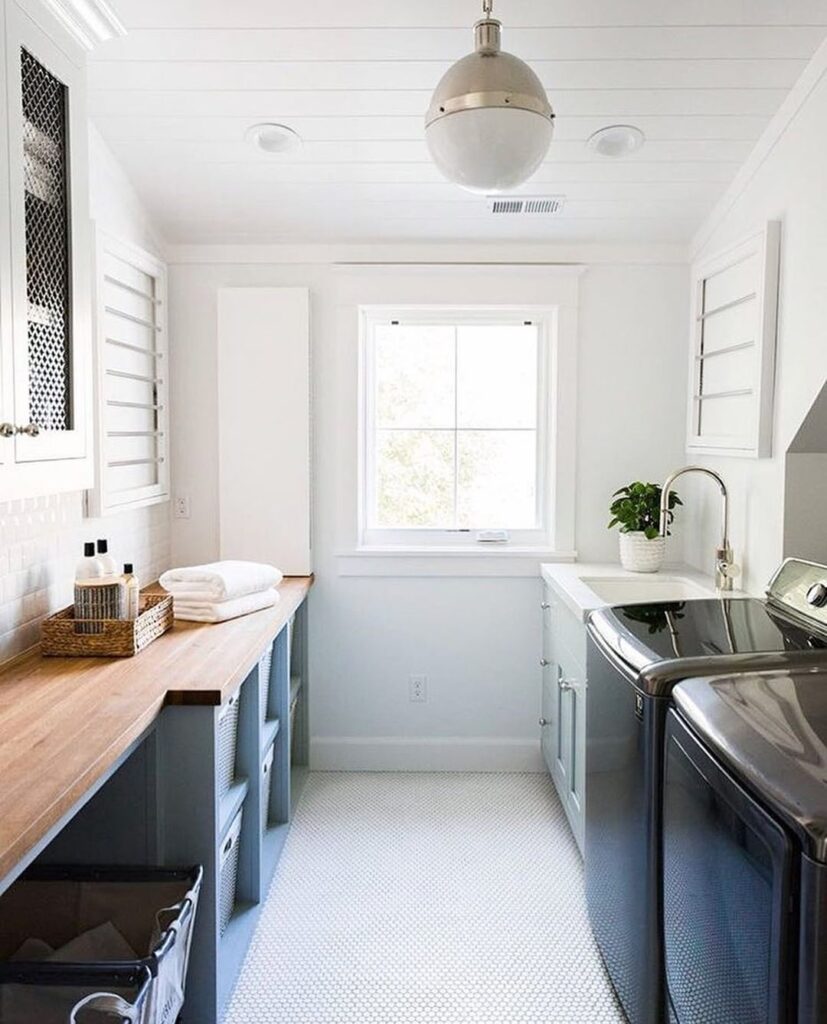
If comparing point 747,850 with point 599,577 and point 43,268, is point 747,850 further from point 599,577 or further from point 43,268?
point 599,577

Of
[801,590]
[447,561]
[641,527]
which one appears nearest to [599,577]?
[641,527]

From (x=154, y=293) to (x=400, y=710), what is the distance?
1.85 m

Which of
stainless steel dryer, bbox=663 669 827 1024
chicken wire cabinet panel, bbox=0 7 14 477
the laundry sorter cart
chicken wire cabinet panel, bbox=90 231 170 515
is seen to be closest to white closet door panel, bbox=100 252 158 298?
chicken wire cabinet panel, bbox=90 231 170 515

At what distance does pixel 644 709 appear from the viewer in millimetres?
1788

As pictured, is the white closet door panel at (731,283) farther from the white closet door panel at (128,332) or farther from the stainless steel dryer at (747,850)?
the white closet door panel at (128,332)

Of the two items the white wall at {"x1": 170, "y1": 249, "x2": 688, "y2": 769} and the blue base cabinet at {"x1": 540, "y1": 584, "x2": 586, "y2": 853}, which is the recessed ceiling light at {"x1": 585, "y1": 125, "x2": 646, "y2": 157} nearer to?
the white wall at {"x1": 170, "y1": 249, "x2": 688, "y2": 769}

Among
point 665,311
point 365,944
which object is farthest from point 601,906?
point 665,311

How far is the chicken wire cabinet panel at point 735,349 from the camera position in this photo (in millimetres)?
2506

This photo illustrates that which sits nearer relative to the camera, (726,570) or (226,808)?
(226,808)

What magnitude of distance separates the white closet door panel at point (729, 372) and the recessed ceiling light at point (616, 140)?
72 centimetres

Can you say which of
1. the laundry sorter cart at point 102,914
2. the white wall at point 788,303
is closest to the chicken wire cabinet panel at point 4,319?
the laundry sorter cart at point 102,914

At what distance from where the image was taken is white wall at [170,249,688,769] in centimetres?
329

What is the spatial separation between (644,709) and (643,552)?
1405 mm

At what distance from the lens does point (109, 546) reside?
273 centimetres
